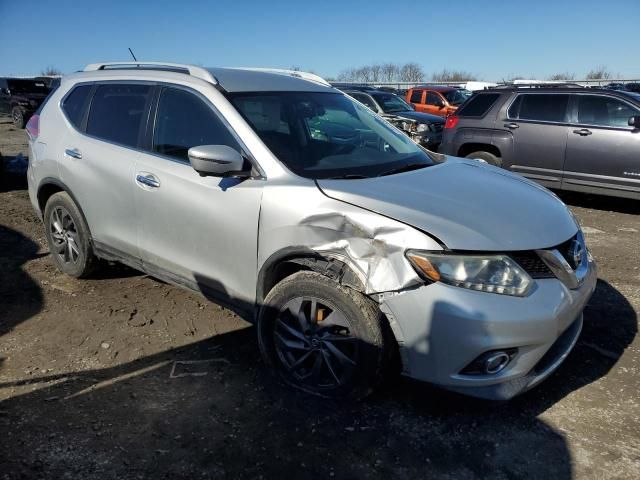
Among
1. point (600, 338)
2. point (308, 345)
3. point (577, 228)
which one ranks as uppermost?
point (577, 228)

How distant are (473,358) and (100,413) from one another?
198 cm

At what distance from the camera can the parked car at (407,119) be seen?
12.1m

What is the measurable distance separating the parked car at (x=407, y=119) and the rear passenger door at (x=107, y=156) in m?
8.53

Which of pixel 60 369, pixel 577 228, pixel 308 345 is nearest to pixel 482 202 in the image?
pixel 577 228

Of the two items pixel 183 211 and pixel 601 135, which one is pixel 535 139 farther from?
pixel 183 211

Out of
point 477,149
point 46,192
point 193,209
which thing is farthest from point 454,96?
point 193,209

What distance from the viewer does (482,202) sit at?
→ 2.81 m

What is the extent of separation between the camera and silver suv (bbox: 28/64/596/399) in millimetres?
2420

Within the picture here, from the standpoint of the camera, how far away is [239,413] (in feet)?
9.08

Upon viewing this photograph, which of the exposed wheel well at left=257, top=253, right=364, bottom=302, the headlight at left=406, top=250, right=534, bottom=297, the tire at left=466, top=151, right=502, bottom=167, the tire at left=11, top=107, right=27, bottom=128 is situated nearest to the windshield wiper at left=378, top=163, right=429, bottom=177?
the exposed wheel well at left=257, top=253, right=364, bottom=302

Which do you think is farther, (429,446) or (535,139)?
(535,139)

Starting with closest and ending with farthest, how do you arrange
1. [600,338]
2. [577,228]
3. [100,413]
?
1. [100,413]
2. [577,228]
3. [600,338]

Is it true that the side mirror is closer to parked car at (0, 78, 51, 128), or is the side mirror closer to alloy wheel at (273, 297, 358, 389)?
alloy wheel at (273, 297, 358, 389)

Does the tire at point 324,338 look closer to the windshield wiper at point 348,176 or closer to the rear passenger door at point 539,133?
the windshield wiper at point 348,176
